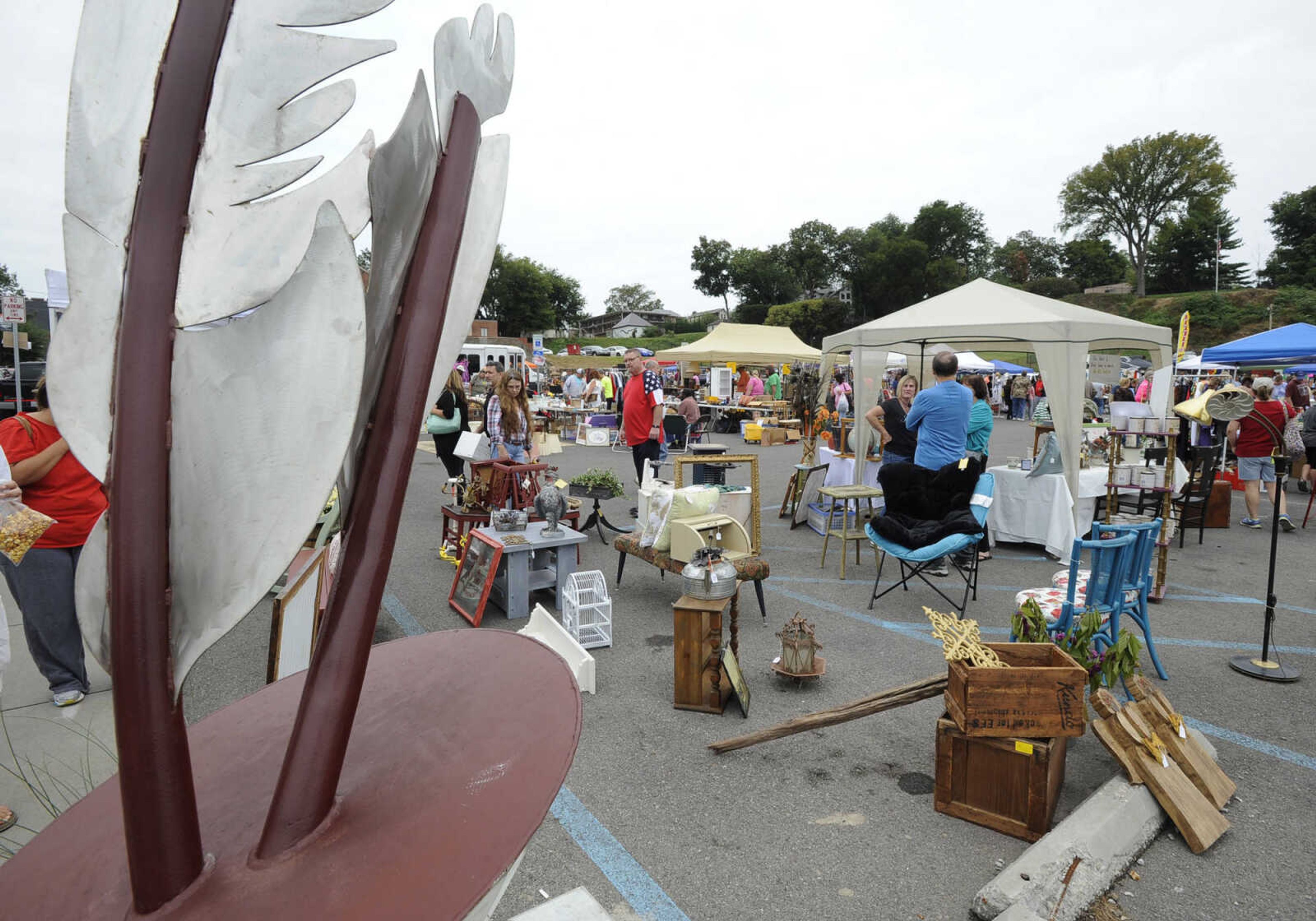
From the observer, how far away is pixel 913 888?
2619 millimetres

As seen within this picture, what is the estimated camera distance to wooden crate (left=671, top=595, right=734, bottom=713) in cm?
391

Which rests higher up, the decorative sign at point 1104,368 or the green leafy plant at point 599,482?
the decorative sign at point 1104,368

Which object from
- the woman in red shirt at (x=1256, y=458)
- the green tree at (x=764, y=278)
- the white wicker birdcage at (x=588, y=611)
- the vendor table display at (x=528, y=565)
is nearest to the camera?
the white wicker birdcage at (x=588, y=611)

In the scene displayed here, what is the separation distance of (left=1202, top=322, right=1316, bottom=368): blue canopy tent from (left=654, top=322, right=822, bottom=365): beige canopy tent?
8319 millimetres

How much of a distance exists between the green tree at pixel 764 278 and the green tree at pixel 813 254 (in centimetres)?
76

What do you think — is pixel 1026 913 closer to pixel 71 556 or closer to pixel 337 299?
pixel 337 299

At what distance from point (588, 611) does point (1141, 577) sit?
11.5 feet

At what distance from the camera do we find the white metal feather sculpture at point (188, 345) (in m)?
0.73

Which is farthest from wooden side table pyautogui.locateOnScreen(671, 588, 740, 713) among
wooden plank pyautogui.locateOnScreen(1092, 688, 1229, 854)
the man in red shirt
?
the man in red shirt

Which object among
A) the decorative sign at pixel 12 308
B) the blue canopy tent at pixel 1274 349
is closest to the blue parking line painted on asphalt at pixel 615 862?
the decorative sign at pixel 12 308

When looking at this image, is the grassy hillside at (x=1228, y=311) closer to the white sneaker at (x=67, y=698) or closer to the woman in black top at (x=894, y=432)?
the woman in black top at (x=894, y=432)

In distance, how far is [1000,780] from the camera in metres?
2.94

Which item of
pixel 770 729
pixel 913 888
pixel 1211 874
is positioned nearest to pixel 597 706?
pixel 770 729

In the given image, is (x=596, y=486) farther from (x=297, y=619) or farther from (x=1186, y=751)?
(x=1186, y=751)
